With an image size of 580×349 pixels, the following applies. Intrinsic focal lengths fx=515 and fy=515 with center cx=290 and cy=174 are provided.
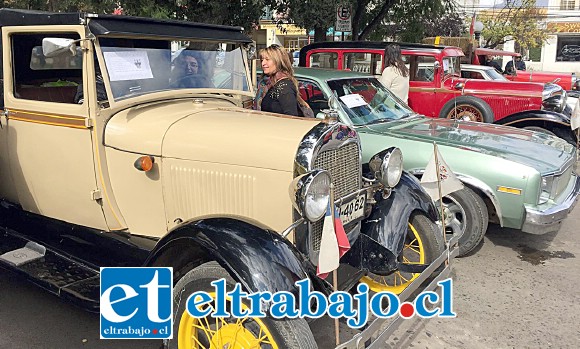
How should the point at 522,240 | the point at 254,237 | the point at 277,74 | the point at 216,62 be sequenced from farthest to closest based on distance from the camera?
the point at 522,240 → the point at 277,74 → the point at 216,62 → the point at 254,237

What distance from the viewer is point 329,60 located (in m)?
8.48

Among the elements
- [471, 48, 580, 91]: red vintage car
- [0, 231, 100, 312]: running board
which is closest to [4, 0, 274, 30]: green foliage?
[0, 231, 100, 312]: running board

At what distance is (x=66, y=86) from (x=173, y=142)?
3.55ft

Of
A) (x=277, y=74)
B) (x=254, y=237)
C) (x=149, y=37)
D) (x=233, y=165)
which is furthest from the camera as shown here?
(x=277, y=74)

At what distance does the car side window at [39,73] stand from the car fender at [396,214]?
6.86 feet

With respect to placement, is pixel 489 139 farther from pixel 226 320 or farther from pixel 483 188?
pixel 226 320

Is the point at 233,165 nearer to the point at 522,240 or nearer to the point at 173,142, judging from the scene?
the point at 173,142

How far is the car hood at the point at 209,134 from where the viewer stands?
2.78 m

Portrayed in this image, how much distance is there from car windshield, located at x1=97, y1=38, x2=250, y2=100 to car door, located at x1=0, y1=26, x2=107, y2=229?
0.21 m

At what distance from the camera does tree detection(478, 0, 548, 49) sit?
89.3ft

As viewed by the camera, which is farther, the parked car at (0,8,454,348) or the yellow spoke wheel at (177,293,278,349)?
the parked car at (0,8,454,348)

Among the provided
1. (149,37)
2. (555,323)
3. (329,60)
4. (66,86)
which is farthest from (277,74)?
(329,60)

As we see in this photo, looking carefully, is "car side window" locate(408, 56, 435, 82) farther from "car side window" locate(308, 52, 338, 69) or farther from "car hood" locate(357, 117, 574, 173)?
"car hood" locate(357, 117, 574, 173)

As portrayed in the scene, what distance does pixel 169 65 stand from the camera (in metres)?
3.46
